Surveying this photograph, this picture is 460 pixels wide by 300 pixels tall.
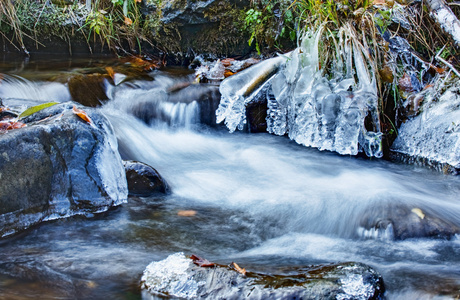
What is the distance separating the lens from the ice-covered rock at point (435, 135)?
11.9ft

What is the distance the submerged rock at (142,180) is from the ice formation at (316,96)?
1285 mm

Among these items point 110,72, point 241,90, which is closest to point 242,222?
point 241,90

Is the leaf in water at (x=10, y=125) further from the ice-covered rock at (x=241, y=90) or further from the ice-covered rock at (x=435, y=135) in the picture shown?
the ice-covered rock at (x=435, y=135)

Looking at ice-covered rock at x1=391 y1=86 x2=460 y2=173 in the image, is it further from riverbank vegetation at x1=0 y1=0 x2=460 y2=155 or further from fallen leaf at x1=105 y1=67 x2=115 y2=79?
fallen leaf at x1=105 y1=67 x2=115 y2=79

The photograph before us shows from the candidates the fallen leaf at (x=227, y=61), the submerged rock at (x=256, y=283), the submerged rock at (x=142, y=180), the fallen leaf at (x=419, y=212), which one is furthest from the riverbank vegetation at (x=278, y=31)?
the submerged rock at (x=256, y=283)

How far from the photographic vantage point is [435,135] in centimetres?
376

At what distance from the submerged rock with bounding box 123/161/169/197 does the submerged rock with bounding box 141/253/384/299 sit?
46.4 inches

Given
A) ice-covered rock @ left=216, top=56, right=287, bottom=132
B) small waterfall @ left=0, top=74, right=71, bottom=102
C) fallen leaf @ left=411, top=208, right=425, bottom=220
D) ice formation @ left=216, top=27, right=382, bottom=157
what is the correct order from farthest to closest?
small waterfall @ left=0, top=74, right=71, bottom=102 → ice-covered rock @ left=216, top=56, right=287, bottom=132 → ice formation @ left=216, top=27, right=382, bottom=157 → fallen leaf @ left=411, top=208, right=425, bottom=220

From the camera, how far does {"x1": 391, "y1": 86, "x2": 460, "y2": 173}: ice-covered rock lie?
142 inches

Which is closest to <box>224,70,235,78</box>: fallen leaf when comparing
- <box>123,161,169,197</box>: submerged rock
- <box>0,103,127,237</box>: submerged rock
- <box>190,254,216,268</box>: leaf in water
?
<box>123,161,169,197</box>: submerged rock

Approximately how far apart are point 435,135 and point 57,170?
3026 millimetres

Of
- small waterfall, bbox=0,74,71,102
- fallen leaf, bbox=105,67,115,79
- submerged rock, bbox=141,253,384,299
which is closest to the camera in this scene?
submerged rock, bbox=141,253,384,299

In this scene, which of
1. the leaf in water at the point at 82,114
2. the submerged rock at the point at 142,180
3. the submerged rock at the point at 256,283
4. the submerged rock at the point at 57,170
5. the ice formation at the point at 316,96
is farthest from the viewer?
→ the ice formation at the point at 316,96

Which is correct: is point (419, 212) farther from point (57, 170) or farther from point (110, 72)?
point (110, 72)
